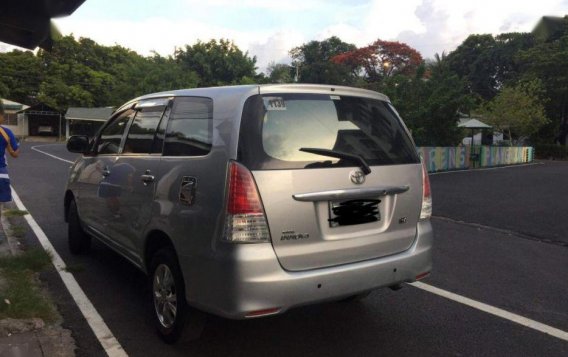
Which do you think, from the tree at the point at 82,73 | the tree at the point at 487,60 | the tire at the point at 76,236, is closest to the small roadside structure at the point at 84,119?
the tree at the point at 82,73

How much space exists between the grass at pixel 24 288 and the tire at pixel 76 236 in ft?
1.12

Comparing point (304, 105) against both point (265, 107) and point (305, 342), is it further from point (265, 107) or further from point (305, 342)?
point (305, 342)

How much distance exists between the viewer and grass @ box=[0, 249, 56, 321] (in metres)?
4.05

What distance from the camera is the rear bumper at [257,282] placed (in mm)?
2971

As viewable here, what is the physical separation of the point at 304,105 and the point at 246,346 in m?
1.80

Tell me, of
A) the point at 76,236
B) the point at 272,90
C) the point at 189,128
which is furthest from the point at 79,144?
the point at 272,90

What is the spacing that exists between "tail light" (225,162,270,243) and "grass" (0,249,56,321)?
6.80 ft

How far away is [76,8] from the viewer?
4621 mm

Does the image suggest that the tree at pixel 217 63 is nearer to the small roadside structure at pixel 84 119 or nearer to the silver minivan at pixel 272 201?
the small roadside structure at pixel 84 119

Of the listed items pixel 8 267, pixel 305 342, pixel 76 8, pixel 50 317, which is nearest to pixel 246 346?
pixel 305 342

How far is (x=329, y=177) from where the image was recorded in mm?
3221

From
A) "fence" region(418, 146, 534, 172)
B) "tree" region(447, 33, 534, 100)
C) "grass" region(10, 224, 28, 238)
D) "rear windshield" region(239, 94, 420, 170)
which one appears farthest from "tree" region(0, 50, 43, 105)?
"rear windshield" region(239, 94, 420, 170)

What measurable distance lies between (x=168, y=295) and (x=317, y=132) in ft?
5.27

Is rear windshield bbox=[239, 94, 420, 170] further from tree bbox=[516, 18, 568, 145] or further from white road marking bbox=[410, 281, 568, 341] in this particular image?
tree bbox=[516, 18, 568, 145]
